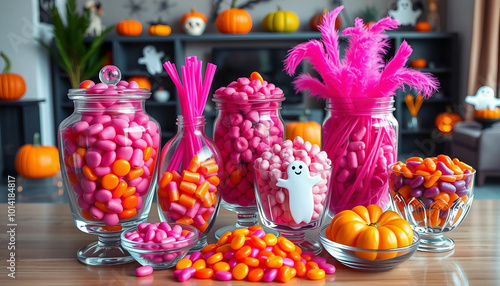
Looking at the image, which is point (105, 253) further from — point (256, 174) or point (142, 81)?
point (142, 81)

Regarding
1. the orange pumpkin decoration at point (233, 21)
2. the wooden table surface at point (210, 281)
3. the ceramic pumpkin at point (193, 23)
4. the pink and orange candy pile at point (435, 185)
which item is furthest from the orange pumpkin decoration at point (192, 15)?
the pink and orange candy pile at point (435, 185)

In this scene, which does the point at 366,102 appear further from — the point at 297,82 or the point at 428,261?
the point at 428,261

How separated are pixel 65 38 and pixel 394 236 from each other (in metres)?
4.43

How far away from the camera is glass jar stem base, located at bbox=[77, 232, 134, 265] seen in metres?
0.79

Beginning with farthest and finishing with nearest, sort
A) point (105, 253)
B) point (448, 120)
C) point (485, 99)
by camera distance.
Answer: point (448, 120) → point (485, 99) → point (105, 253)

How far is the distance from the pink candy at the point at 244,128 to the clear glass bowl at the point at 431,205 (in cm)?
24

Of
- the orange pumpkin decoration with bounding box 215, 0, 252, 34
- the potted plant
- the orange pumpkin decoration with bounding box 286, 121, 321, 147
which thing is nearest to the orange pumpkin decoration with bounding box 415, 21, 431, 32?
the orange pumpkin decoration with bounding box 215, 0, 252, 34

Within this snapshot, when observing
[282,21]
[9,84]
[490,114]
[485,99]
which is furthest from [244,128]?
[282,21]

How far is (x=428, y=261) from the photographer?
0.78 metres

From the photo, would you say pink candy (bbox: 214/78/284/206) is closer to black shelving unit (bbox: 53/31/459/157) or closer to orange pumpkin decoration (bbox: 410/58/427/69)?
black shelving unit (bbox: 53/31/459/157)


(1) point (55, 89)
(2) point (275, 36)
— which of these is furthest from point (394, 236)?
(1) point (55, 89)

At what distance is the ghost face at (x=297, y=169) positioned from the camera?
2.49 ft

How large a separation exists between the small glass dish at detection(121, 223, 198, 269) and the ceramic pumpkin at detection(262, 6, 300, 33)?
169 inches

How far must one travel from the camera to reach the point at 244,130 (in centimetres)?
89
